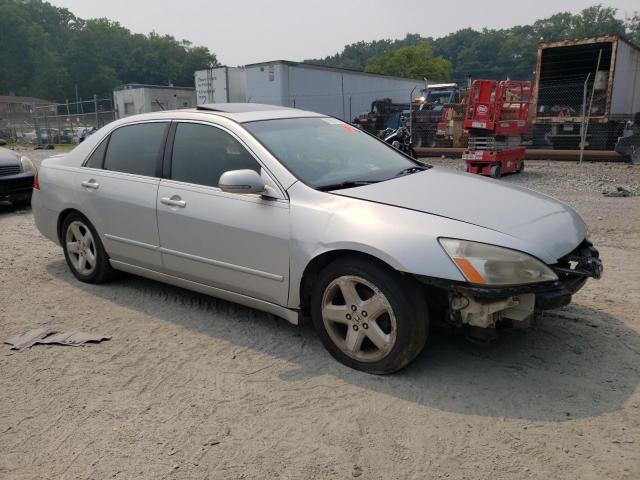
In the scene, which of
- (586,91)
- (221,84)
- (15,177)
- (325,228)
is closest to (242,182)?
(325,228)

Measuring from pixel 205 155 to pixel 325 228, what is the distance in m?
1.32

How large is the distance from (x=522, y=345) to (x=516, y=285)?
90cm

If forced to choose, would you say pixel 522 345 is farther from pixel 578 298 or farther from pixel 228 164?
pixel 228 164

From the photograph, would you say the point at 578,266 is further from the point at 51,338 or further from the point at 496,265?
the point at 51,338

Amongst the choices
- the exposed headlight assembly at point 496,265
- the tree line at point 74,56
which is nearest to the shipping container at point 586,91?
the exposed headlight assembly at point 496,265

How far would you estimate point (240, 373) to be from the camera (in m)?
3.40

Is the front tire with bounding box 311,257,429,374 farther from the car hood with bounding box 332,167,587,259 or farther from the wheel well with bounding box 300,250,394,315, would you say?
the car hood with bounding box 332,167,587,259

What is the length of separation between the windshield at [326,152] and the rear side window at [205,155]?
19 cm

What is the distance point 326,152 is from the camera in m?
4.02

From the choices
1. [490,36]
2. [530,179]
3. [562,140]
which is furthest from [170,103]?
[490,36]

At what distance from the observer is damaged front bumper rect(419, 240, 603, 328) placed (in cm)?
287

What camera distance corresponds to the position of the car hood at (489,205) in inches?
122

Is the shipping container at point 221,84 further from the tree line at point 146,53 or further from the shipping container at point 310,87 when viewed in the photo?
the tree line at point 146,53

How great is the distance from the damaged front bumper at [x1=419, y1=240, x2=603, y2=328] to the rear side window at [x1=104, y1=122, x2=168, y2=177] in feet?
8.41
